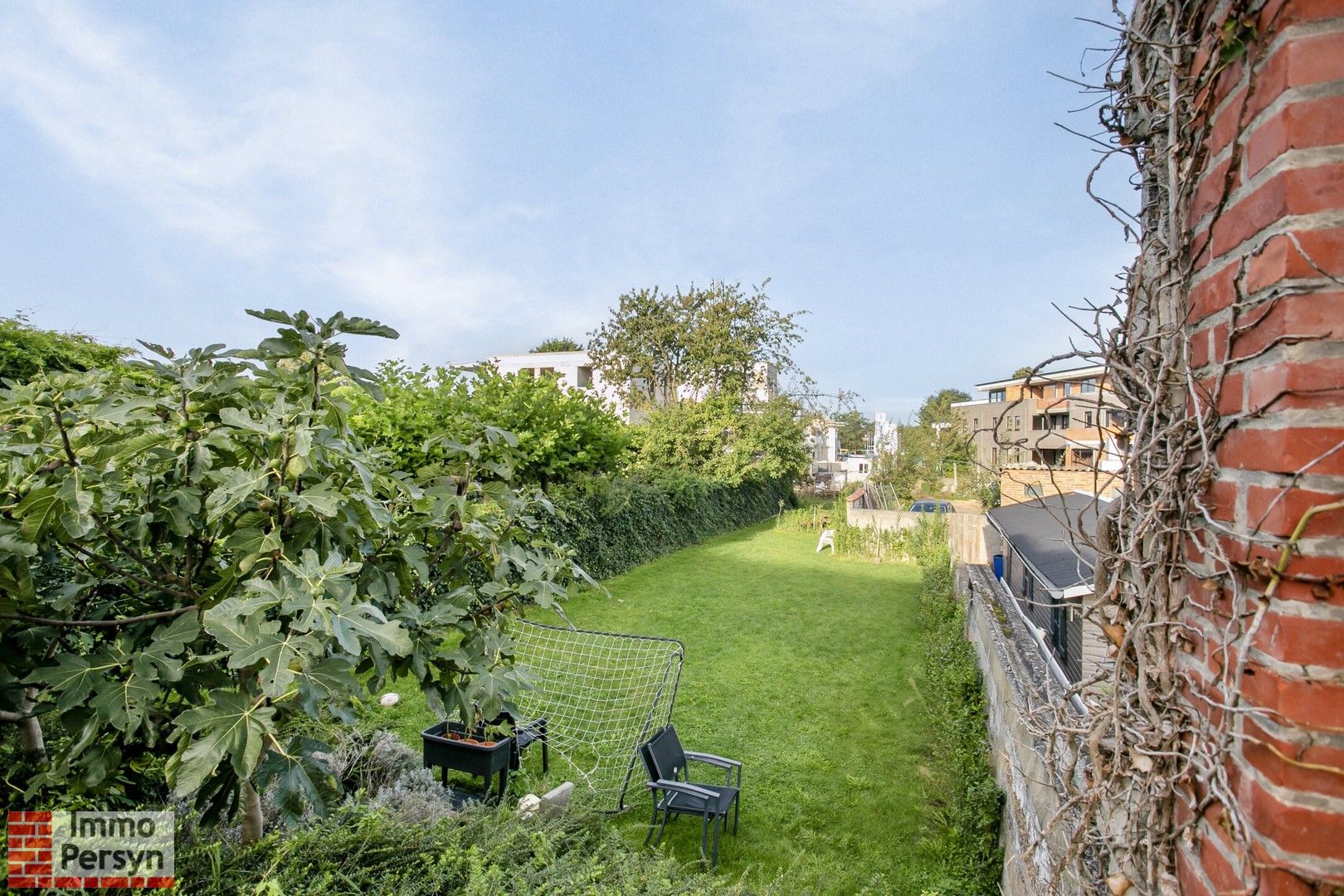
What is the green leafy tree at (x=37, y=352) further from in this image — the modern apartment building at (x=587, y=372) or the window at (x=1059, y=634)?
the modern apartment building at (x=587, y=372)

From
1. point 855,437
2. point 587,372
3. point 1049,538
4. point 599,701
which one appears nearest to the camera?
point 1049,538

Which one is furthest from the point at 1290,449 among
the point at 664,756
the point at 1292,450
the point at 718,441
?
the point at 718,441

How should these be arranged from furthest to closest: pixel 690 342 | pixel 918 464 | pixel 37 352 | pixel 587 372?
1. pixel 587 372
2. pixel 690 342
3. pixel 918 464
4. pixel 37 352

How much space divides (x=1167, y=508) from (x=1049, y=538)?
4.07 m

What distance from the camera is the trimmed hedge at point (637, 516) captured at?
9.66 meters

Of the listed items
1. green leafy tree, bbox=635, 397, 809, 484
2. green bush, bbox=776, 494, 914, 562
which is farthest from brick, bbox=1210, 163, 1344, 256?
green leafy tree, bbox=635, 397, 809, 484

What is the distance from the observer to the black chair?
340 cm

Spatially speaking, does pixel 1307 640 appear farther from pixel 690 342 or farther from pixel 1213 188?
pixel 690 342

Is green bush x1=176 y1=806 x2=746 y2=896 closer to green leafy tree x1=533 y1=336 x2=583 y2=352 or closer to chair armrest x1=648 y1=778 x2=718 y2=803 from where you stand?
chair armrest x1=648 y1=778 x2=718 y2=803

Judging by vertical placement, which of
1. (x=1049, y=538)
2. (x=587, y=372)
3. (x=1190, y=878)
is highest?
(x=587, y=372)

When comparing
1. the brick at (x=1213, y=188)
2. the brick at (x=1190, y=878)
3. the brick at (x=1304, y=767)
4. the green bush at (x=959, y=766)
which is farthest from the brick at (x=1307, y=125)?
the green bush at (x=959, y=766)

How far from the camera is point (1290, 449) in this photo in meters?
0.81

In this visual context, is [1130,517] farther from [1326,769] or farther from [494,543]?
[494,543]

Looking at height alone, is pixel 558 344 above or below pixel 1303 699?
above
